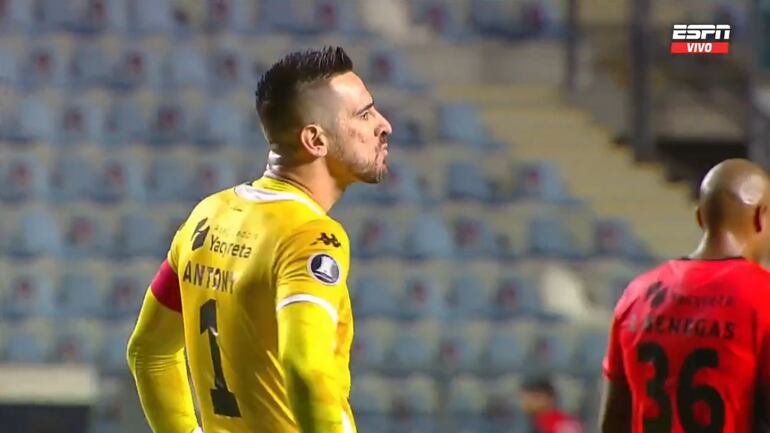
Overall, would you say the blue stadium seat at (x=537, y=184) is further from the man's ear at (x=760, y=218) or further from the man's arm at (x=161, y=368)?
the man's arm at (x=161, y=368)

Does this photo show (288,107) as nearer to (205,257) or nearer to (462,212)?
(205,257)

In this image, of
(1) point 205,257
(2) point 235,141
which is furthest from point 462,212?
(1) point 205,257

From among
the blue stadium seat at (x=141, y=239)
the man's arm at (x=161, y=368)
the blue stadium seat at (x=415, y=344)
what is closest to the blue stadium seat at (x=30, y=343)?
the blue stadium seat at (x=141, y=239)

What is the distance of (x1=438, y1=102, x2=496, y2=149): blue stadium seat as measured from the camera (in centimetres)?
917

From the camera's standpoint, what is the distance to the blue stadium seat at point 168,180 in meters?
8.64

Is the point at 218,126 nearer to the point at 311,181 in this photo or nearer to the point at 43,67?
the point at 43,67

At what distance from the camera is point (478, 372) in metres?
7.21

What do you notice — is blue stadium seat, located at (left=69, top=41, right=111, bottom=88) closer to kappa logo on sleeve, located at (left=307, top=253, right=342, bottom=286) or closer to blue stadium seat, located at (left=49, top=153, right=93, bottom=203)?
blue stadium seat, located at (left=49, top=153, right=93, bottom=203)

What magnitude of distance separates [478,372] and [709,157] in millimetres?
3802

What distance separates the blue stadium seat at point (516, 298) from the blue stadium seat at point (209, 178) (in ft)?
4.81

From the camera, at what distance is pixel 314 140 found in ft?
9.06

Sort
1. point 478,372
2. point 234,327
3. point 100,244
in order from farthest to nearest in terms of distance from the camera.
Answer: point 100,244 < point 478,372 < point 234,327

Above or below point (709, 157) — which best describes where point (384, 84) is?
above

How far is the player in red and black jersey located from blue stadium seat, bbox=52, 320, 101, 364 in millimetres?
5015
